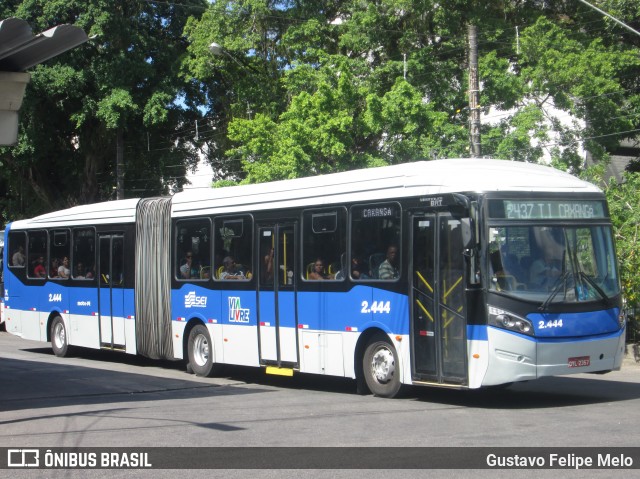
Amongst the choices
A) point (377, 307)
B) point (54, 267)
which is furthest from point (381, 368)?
point (54, 267)

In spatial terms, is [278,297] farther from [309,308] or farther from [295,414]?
[295,414]

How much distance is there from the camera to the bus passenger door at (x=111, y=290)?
20377 millimetres

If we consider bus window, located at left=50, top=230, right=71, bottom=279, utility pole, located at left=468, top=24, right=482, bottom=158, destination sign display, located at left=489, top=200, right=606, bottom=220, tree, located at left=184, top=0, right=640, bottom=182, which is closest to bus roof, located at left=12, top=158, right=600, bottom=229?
destination sign display, located at left=489, top=200, right=606, bottom=220

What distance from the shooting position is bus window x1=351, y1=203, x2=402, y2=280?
45.2ft

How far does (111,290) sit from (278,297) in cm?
606

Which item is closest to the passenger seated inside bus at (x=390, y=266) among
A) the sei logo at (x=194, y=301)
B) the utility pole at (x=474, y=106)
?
the sei logo at (x=194, y=301)

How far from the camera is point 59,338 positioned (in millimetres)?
22859

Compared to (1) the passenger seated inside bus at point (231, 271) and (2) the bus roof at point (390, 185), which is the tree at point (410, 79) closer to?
(2) the bus roof at point (390, 185)

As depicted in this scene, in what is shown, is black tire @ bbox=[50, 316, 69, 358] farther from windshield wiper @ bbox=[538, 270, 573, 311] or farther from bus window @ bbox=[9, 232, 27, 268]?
windshield wiper @ bbox=[538, 270, 573, 311]

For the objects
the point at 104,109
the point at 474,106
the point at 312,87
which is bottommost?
the point at 474,106

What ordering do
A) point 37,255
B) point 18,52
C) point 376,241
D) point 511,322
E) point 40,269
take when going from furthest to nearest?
1. point 37,255
2. point 40,269
3. point 376,241
4. point 511,322
5. point 18,52

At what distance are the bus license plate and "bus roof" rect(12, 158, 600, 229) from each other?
228 cm

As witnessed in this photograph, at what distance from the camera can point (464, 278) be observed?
1253 cm

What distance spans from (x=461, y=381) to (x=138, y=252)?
9.40m
